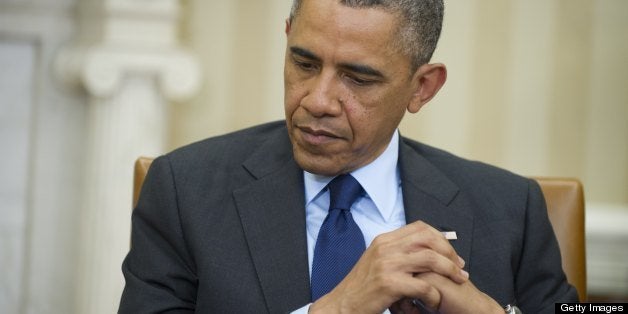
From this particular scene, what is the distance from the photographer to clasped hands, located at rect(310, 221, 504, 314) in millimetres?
1807

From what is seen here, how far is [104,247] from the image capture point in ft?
9.66

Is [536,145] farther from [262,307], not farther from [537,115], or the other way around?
[262,307]

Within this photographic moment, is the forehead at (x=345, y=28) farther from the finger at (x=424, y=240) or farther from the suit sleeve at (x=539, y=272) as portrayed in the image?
the suit sleeve at (x=539, y=272)

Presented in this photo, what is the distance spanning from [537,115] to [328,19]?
5.88 feet

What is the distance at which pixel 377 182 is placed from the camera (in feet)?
7.07

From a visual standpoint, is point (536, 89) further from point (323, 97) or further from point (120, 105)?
point (323, 97)

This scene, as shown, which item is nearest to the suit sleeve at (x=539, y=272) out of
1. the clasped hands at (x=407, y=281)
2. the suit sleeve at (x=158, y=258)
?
the clasped hands at (x=407, y=281)

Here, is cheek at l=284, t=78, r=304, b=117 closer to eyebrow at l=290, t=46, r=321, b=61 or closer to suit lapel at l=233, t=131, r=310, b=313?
eyebrow at l=290, t=46, r=321, b=61

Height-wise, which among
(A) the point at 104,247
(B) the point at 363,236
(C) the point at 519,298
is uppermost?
(B) the point at 363,236

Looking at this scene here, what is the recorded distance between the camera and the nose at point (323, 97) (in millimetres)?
1934

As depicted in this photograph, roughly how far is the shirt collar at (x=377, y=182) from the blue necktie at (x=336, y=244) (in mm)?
40

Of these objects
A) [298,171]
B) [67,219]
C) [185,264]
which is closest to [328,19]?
[298,171]

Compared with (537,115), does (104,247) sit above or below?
below

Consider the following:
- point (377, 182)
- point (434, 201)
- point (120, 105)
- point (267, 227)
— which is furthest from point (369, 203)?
point (120, 105)
